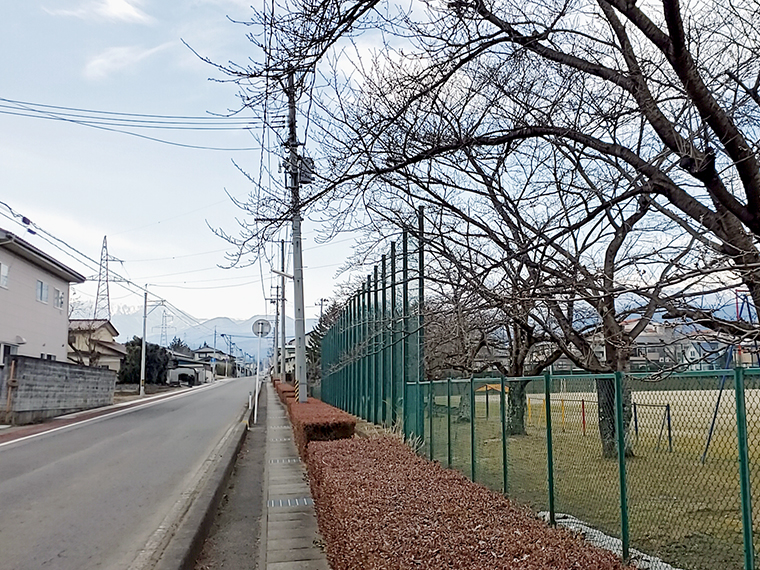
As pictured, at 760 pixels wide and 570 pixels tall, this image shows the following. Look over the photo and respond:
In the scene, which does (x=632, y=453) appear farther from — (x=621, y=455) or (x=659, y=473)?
(x=659, y=473)

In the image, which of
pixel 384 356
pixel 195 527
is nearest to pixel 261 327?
pixel 384 356

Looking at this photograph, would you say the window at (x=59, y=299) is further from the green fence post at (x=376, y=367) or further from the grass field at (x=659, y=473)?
the grass field at (x=659, y=473)

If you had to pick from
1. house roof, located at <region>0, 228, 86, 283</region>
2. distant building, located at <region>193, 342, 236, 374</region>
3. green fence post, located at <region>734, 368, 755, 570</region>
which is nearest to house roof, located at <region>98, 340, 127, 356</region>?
house roof, located at <region>0, 228, 86, 283</region>

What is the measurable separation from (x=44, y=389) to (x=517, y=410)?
63.7 feet

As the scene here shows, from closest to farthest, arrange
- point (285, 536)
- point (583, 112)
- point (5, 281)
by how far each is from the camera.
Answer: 1. point (285, 536)
2. point (583, 112)
3. point (5, 281)

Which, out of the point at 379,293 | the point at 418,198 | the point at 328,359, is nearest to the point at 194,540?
the point at 418,198

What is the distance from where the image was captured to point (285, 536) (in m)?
7.16

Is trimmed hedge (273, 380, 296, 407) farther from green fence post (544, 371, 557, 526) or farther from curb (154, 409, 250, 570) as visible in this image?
green fence post (544, 371, 557, 526)

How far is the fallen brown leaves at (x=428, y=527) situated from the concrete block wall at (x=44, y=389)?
54.6 feet

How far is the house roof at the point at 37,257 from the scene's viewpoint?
82.7 feet

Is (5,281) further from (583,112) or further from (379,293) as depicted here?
(583,112)

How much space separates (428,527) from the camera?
4.57 m

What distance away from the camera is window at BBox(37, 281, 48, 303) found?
1177 inches

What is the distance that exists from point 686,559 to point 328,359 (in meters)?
24.0
